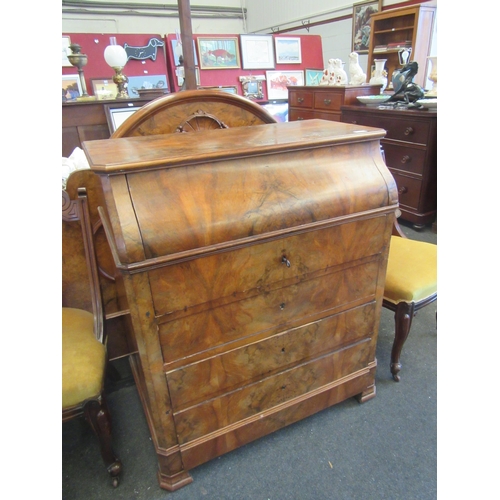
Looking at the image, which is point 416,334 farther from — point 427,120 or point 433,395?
point 427,120

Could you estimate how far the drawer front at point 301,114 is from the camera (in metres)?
4.26

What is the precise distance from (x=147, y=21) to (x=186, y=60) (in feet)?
20.5

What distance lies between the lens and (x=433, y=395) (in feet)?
5.07

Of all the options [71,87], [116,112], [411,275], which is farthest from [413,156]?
[71,87]

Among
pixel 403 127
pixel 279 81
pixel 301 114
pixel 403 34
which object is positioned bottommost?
pixel 403 127

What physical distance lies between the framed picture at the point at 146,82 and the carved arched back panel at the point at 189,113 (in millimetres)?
4561

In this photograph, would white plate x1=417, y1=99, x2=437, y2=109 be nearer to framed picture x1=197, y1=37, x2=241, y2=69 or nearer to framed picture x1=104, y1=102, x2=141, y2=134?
framed picture x1=104, y1=102, x2=141, y2=134

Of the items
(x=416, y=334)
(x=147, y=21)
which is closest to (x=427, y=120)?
(x=416, y=334)

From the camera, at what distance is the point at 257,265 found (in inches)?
40.3

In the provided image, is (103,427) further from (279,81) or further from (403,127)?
(279,81)

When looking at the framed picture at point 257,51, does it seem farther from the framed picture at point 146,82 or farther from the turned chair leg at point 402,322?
the turned chair leg at point 402,322

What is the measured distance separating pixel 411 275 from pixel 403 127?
5.81 ft

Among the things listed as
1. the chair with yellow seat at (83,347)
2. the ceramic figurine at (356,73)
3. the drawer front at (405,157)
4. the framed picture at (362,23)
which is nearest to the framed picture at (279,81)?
the framed picture at (362,23)

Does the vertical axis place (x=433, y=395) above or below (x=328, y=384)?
below
